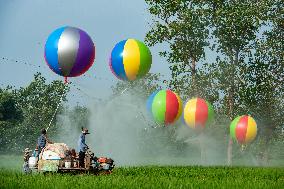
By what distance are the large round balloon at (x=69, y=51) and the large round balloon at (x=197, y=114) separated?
26.1 feet

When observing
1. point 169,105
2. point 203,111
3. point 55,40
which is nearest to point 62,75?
point 55,40

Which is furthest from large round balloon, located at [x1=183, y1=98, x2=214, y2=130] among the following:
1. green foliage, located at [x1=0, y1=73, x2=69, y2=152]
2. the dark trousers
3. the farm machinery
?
green foliage, located at [x1=0, y1=73, x2=69, y2=152]

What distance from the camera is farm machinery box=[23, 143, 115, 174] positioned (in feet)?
48.0

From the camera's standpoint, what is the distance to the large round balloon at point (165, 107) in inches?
870

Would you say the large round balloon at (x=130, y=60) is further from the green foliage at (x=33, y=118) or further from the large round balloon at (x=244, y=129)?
the green foliage at (x=33, y=118)

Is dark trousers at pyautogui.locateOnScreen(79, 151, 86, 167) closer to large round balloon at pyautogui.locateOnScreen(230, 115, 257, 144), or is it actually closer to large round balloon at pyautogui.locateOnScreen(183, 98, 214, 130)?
large round balloon at pyautogui.locateOnScreen(183, 98, 214, 130)

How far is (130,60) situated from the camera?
19.1 m

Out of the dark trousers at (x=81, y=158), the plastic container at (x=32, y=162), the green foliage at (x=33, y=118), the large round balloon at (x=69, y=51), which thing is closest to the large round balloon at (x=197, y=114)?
the large round balloon at (x=69, y=51)

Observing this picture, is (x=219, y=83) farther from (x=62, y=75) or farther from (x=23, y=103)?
(x=23, y=103)

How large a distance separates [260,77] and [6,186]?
30.1 metres

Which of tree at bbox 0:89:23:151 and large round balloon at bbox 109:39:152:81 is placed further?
tree at bbox 0:89:23:151

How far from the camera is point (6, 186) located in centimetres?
1088

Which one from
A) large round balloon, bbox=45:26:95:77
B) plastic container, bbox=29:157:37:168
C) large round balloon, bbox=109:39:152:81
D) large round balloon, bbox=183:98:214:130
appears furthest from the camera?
large round balloon, bbox=183:98:214:130

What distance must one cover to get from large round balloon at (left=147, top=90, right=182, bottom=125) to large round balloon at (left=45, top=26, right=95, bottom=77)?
575cm
